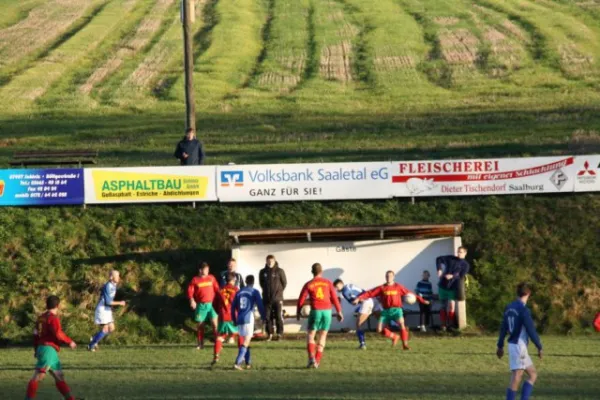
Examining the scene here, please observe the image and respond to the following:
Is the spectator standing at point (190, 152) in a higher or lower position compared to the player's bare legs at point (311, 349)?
higher

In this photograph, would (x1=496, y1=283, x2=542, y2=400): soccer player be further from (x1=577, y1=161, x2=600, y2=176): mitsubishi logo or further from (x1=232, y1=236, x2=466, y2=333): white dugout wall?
(x1=577, y1=161, x2=600, y2=176): mitsubishi logo

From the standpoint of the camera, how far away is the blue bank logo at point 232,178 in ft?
91.9

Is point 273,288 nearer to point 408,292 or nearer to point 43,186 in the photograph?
point 408,292

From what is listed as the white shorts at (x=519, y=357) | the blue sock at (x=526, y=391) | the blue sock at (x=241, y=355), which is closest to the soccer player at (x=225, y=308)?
the blue sock at (x=241, y=355)

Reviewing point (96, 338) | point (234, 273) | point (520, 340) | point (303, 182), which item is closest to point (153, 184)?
point (303, 182)

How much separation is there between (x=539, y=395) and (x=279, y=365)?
520 cm

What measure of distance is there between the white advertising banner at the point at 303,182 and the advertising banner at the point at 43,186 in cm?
360

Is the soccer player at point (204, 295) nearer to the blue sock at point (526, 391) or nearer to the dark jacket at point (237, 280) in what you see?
the dark jacket at point (237, 280)

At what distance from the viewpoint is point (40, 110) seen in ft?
158

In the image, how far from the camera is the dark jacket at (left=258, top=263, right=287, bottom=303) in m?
23.3

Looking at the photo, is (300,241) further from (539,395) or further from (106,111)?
(106,111)

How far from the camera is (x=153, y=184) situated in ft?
91.9

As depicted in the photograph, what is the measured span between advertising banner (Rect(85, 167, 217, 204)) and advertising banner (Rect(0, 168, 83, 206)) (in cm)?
34

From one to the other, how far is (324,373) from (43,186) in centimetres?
1243
